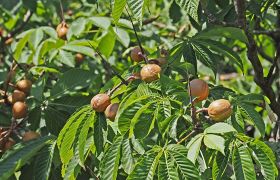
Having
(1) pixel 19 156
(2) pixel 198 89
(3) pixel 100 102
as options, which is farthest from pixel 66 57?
(2) pixel 198 89

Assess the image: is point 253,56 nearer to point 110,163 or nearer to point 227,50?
point 227,50

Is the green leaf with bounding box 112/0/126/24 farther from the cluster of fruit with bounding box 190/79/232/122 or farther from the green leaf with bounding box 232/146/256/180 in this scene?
the green leaf with bounding box 232/146/256/180

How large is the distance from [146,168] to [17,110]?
33.6 inches

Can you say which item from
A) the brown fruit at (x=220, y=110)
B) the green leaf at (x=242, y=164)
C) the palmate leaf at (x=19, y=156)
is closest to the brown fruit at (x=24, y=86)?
the palmate leaf at (x=19, y=156)

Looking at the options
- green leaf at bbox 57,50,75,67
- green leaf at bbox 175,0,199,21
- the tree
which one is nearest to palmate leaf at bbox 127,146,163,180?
the tree

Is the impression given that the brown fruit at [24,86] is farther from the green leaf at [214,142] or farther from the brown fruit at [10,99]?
the green leaf at [214,142]

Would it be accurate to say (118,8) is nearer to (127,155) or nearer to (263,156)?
(127,155)

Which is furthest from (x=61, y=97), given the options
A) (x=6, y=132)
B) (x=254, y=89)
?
(x=254, y=89)

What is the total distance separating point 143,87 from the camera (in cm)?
167

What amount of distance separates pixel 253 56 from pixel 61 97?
0.73 m

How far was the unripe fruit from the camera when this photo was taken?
1714 mm

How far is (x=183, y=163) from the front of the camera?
1.48 m

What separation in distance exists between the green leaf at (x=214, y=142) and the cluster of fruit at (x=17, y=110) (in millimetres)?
831

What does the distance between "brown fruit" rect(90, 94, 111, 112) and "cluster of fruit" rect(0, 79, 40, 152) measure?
0.49 meters
